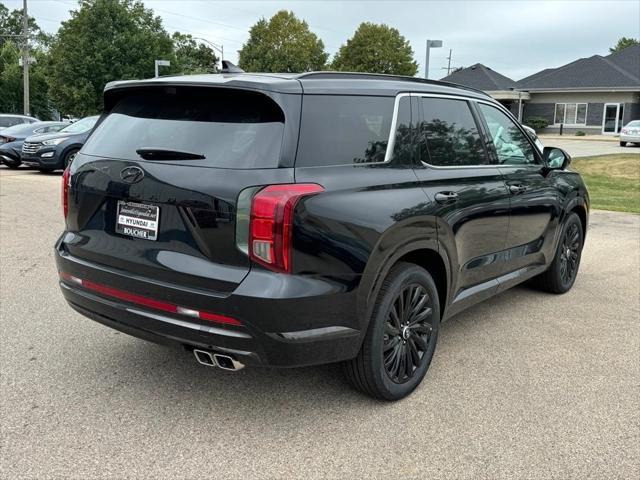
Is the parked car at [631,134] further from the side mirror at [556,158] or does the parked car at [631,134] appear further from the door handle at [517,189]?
the door handle at [517,189]

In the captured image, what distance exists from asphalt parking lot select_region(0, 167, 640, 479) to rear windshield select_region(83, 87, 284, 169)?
53.8 inches

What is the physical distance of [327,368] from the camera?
3959mm

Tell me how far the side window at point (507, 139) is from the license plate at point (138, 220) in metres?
2.59

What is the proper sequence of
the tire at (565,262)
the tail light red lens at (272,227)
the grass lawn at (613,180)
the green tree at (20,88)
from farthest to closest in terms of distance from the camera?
the green tree at (20,88) → the grass lawn at (613,180) → the tire at (565,262) → the tail light red lens at (272,227)

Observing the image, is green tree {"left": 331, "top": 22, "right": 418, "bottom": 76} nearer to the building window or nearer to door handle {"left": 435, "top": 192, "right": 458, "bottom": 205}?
the building window

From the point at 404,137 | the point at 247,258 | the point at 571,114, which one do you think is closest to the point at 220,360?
the point at 247,258

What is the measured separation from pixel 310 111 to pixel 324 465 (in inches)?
67.2

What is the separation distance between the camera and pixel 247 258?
2.85m

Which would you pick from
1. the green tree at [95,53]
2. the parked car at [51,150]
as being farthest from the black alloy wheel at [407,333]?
the green tree at [95,53]

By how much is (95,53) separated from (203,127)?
35.0m

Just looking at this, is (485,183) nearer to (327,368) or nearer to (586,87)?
(327,368)

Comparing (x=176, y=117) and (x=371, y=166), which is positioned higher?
(x=176, y=117)

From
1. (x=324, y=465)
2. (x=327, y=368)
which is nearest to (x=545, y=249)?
(x=327, y=368)

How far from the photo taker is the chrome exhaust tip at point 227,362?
2.97 m
